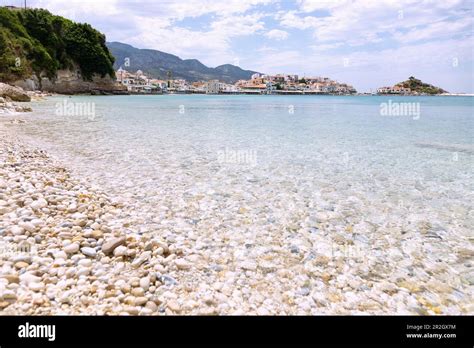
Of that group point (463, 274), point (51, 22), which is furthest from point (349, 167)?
point (51, 22)

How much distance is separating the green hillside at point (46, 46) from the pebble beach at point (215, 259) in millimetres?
80546

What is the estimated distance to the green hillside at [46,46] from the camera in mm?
71312

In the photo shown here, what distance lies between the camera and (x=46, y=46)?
92.4 metres

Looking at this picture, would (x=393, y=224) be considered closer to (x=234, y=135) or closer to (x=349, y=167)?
(x=349, y=167)

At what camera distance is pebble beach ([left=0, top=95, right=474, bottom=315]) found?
4.03 m

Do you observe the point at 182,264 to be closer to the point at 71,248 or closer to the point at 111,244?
the point at 111,244

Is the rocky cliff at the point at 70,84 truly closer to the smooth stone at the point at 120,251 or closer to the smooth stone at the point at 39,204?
the smooth stone at the point at 39,204

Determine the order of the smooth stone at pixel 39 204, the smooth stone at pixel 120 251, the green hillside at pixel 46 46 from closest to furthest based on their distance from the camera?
the smooth stone at pixel 120 251, the smooth stone at pixel 39 204, the green hillside at pixel 46 46

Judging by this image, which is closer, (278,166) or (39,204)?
(39,204)

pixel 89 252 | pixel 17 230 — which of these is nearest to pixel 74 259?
pixel 89 252

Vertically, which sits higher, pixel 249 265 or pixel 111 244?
pixel 111 244

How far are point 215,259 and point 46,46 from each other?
111652 millimetres

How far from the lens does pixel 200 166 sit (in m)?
12.3

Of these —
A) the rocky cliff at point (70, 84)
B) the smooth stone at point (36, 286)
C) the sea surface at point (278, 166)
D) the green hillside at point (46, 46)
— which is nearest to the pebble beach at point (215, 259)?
the smooth stone at point (36, 286)
